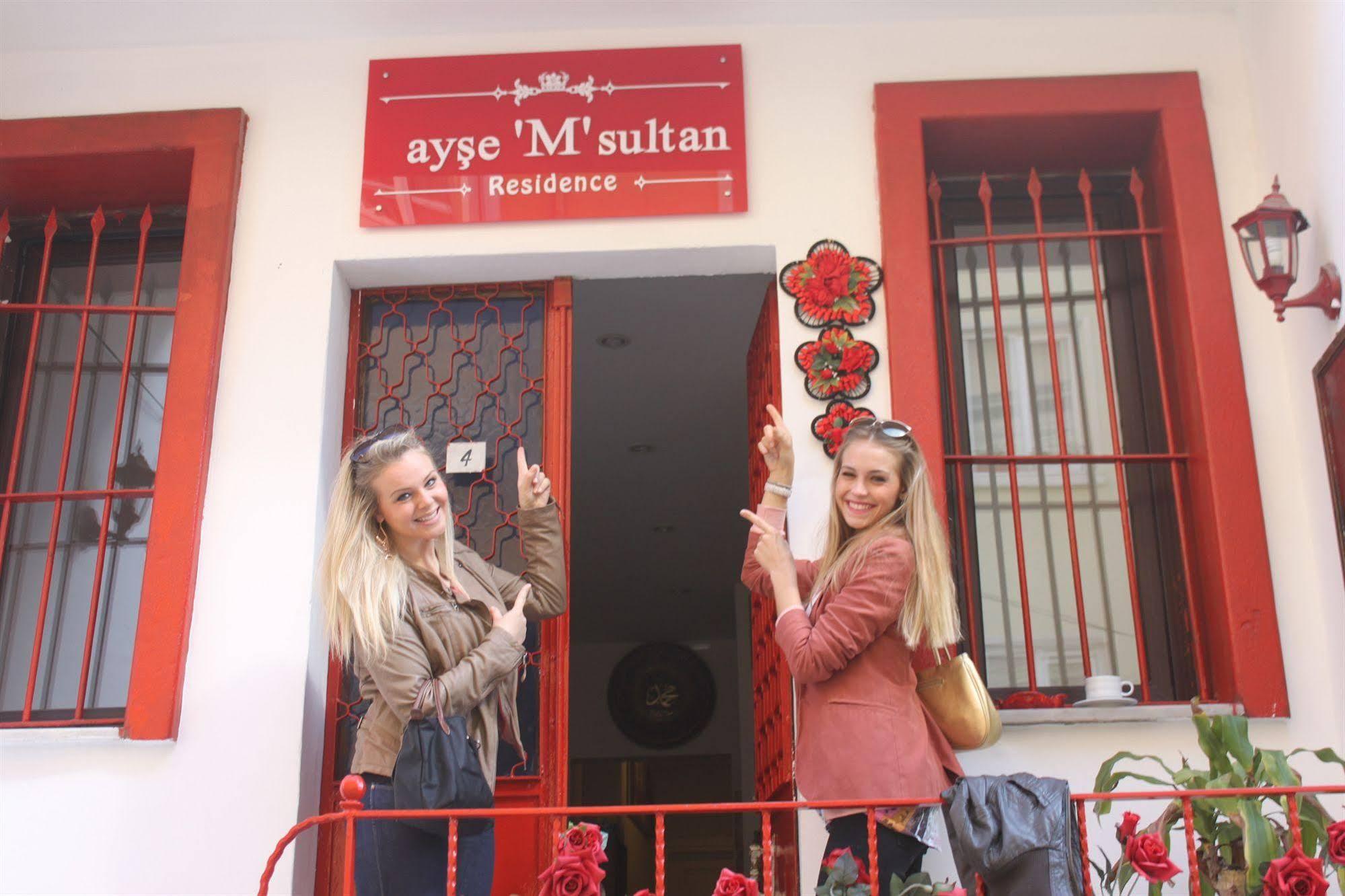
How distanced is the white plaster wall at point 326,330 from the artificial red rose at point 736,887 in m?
1.33

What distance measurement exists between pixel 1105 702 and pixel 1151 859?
134 centimetres

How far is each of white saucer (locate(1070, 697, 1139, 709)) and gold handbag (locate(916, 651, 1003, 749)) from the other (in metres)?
0.65

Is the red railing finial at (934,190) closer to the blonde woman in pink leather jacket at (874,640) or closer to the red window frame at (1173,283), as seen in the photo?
the red window frame at (1173,283)

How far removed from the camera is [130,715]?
4.18 metres

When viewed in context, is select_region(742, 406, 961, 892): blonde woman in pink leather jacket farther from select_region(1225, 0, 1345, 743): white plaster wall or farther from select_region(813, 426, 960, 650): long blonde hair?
select_region(1225, 0, 1345, 743): white plaster wall

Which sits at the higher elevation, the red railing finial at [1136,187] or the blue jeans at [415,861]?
the red railing finial at [1136,187]

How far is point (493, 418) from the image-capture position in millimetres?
4715

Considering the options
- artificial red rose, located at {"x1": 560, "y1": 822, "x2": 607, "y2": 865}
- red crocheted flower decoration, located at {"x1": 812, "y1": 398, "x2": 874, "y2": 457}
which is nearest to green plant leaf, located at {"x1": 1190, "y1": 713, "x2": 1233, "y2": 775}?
red crocheted flower decoration, located at {"x1": 812, "y1": 398, "x2": 874, "y2": 457}

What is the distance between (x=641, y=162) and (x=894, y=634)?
2.07m

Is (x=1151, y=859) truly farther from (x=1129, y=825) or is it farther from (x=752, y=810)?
(x=752, y=810)

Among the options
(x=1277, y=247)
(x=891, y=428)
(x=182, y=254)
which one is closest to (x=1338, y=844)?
(x=891, y=428)

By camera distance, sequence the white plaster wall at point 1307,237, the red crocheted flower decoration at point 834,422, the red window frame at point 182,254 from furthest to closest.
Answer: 1. the red crocheted flower decoration at point 834,422
2. the red window frame at point 182,254
3. the white plaster wall at point 1307,237

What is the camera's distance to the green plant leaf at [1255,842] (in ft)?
10.6

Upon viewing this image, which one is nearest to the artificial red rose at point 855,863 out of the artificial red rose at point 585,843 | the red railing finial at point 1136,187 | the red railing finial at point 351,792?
the artificial red rose at point 585,843
